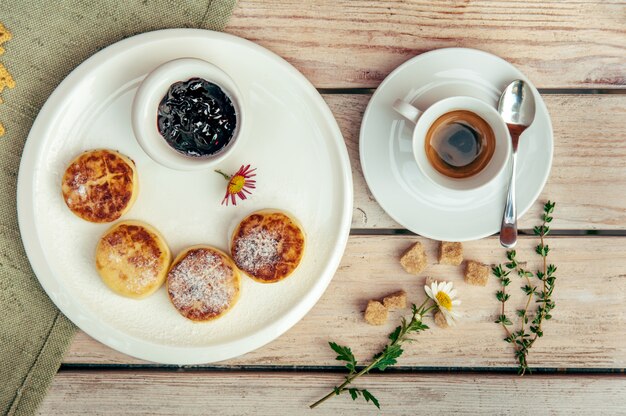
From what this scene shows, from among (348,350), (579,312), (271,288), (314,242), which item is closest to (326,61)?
(314,242)

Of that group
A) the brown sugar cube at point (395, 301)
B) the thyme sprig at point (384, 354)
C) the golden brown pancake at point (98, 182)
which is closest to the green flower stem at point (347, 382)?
the thyme sprig at point (384, 354)

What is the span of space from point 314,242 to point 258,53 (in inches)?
15.5

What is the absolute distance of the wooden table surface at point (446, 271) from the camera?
3.62 feet

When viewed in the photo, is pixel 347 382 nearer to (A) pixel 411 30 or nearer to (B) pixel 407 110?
(B) pixel 407 110

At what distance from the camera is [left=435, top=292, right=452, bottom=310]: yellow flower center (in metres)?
1.15

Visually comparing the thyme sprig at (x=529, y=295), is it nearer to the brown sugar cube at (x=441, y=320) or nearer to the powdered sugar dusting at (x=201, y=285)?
the brown sugar cube at (x=441, y=320)

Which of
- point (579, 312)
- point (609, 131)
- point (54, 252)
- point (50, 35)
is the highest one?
point (609, 131)

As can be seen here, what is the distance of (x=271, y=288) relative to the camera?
1.11 meters

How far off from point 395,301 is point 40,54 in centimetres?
90

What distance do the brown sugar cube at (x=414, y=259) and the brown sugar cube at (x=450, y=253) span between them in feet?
0.14

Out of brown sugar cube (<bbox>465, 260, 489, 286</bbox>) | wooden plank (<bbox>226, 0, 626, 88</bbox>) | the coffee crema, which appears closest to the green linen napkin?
wooden plank (<bbox>226, 0, 626, 88</bbox>)

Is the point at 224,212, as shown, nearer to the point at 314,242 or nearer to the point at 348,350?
the point at 314,242

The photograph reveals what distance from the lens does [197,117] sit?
1006mm

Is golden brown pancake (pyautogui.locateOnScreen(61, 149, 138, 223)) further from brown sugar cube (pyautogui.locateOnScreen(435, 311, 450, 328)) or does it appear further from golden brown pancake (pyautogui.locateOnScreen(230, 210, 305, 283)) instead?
brown sugar cube (pyautogui.locateOnScreen(435, 311, 450, 328))
